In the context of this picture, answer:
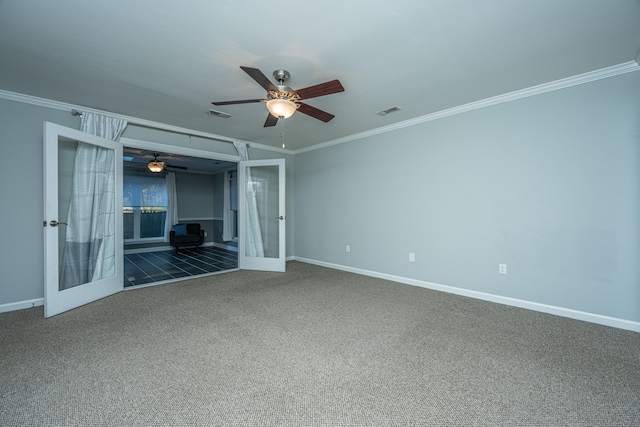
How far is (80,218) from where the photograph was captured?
10.8ft

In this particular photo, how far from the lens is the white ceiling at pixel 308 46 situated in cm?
183

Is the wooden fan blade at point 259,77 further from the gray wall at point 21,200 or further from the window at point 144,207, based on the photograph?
the window at point 144,207

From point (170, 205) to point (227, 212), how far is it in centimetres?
169

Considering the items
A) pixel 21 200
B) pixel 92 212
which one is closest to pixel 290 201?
pixel 92 212

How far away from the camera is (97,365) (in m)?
1.94

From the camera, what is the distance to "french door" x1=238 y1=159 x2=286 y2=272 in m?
4.91

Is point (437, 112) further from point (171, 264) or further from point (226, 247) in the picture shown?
point (226, 247)

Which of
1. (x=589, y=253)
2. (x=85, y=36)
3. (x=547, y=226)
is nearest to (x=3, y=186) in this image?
(x=85, y=36)

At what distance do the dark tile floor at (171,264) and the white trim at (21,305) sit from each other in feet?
3.13

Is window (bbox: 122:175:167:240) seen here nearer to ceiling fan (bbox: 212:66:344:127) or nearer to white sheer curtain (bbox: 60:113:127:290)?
white sheer curtain (bbox: 60:113:127:290)

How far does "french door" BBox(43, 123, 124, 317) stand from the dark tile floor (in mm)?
760

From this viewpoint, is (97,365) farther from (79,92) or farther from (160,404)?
(79,92)

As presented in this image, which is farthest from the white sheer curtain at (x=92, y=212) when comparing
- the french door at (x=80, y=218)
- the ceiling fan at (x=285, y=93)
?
the ceiling fan at (x=285, y=93)

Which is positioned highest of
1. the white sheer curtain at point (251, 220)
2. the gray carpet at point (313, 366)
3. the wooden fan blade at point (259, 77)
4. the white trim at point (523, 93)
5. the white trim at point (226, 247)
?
the white trim at point (523, 93)
